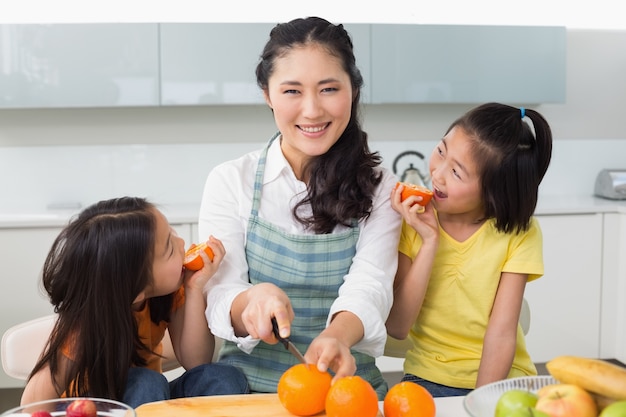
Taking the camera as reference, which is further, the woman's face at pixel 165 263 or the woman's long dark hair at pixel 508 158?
the woman's long dark hair at pixel 508 158

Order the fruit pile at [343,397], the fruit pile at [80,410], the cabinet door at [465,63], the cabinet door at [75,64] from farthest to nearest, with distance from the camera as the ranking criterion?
the cabinet door at [465,63] → the cabinet door at [75,64] → the fruit pile at [343,397] → the fruit pile at [80,410]

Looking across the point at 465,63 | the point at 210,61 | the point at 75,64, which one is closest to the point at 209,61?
the point at 210,61

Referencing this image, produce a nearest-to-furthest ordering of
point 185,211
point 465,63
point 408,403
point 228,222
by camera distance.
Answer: point 408,403 < point 228,222 < point 185,211 < point 465,63

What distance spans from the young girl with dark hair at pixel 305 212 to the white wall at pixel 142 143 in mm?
2140

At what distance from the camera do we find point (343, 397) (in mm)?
1073

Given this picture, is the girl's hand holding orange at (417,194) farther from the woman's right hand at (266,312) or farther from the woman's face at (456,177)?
the woman's right hand at (266,312)

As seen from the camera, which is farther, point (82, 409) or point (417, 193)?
point (417, 193)

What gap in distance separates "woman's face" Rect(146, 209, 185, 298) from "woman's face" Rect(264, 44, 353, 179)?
335mm

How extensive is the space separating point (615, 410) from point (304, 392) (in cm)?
43

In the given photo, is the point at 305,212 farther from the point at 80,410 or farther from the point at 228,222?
the point at 80,410

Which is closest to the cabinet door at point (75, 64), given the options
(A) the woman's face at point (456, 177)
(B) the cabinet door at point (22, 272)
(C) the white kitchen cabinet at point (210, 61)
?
(C) the white kitchen cabinet at point (210, 61)

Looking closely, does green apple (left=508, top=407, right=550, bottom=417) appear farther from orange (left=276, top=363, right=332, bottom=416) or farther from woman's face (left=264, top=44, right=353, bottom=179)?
woman's face (left=264, top=44, right=353, bottom=179)

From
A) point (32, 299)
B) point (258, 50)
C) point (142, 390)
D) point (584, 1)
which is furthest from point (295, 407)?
point (584, 1)

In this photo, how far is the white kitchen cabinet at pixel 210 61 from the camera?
11.3ft
